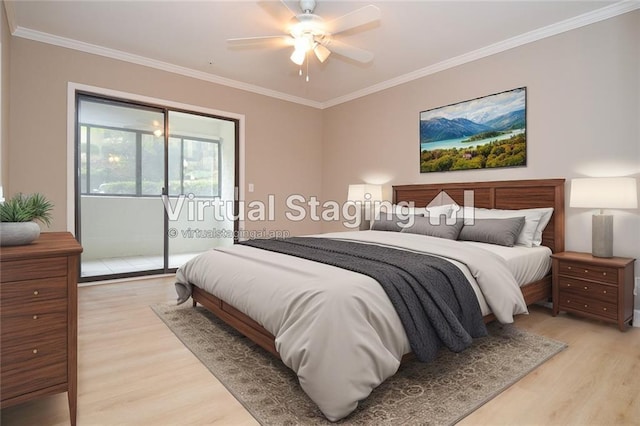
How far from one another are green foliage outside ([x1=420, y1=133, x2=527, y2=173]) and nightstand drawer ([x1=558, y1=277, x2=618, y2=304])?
1.26m

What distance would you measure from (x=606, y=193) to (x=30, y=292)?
377 cm

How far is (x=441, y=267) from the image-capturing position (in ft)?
7.00

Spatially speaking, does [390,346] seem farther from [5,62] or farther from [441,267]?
[5,62]

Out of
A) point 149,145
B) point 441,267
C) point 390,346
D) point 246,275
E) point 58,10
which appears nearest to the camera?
point 390,346

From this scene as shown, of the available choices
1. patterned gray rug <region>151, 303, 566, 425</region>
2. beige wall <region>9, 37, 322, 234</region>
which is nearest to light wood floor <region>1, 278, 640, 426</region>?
patterned gray rug <region>151, 303, 566, 425</region>

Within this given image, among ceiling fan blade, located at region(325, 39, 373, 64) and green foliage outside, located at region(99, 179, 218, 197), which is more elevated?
ceiling fan blade, located at region(325, 39, 373, 64)

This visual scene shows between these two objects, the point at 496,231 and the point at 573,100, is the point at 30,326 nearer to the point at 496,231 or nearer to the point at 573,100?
the point at 496,231

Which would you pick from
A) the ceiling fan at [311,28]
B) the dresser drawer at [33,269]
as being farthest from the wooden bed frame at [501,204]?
the ceiling fan at [311,28]

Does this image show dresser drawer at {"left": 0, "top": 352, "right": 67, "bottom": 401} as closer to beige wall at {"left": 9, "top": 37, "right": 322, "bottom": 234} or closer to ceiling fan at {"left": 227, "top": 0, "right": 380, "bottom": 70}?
ceiling fan at {"left": 227, "top": 0, "right": 380, "bottom": 70}

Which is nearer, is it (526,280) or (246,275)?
(246,275)

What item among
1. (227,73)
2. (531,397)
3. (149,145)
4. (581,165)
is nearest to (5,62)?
(149,145)

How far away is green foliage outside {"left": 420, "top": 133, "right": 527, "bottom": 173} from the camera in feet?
11.7

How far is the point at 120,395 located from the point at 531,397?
2.16 meters

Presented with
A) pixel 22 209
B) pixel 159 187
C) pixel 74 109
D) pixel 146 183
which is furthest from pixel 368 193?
pixel 22 209
